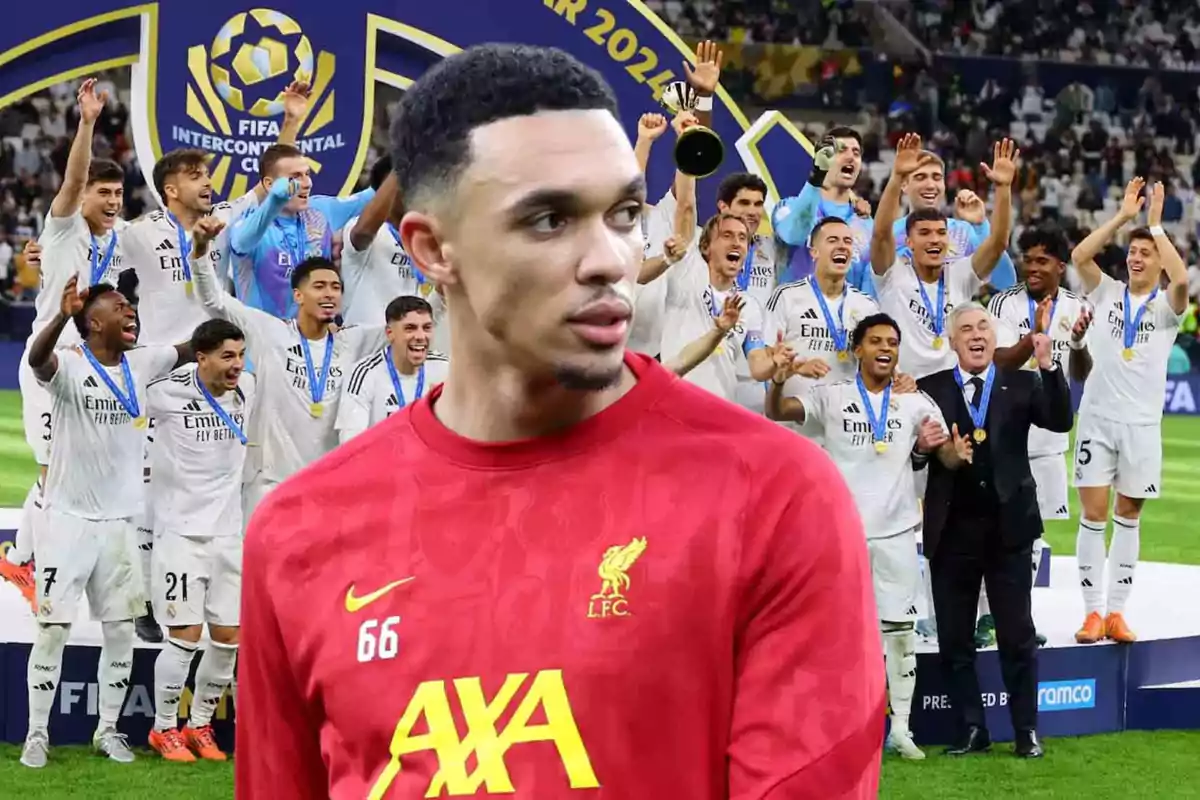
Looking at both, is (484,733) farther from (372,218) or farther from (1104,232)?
(1104,232)

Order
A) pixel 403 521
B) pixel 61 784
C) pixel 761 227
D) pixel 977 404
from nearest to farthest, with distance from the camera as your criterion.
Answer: pixel 403 521, pixel 61 784, pixel 977 404, pixel 761 227

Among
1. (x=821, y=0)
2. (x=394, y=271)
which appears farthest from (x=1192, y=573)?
(x=821, y=0)

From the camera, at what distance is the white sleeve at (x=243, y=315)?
7.98 metres

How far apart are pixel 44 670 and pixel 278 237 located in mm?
2199

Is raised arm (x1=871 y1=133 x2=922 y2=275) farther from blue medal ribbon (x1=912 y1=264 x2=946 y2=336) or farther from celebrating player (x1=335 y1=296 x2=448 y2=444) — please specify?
celebrating player (x1=335 y1=296 x2=448 y2=444)

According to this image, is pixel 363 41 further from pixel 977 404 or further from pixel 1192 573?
pixel 1192 573

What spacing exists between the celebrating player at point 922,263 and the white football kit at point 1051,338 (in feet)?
0.62

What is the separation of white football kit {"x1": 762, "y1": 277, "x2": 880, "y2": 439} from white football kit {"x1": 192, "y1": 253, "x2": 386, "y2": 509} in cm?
187

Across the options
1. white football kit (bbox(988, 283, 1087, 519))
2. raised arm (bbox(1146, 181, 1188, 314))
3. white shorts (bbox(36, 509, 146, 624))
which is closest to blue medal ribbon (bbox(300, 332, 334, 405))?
white shorts (bbox(36, 509, 146, 624))

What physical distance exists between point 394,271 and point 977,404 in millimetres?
2680

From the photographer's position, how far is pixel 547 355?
5.85ft

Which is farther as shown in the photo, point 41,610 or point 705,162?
point 41,610

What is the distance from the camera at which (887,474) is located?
7.82 meters

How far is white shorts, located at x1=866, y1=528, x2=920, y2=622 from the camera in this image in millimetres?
7676
